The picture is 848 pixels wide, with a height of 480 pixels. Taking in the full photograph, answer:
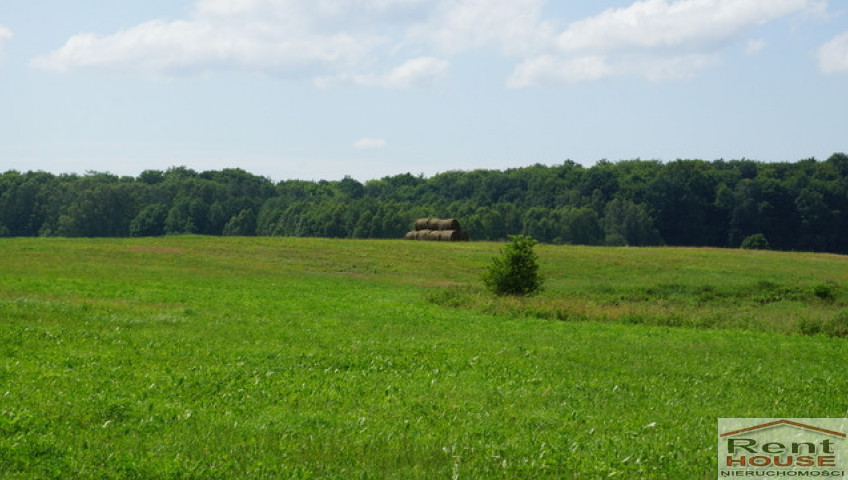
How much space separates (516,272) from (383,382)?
72.0 feet

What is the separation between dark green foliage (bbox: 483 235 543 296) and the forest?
10393cm

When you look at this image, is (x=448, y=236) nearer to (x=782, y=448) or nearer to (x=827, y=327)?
(x=827, y=327)

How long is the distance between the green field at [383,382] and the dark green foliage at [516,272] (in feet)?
5.37

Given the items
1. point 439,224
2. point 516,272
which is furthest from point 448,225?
point 516,272

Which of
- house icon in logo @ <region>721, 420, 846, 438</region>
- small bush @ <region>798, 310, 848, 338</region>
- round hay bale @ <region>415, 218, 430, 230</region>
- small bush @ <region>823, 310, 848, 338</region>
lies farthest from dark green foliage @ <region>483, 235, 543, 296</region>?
round hay bale @ <region>415, 218, 430, 230</region>

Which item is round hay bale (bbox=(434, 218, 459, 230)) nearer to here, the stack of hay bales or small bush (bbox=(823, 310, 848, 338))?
the stack of hay bales

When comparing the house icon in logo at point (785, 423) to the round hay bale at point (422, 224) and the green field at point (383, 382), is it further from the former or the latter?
the round hay bale at point (422, 224)

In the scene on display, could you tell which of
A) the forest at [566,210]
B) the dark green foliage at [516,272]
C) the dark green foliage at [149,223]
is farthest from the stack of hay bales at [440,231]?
the dark green foliage at [149,223]

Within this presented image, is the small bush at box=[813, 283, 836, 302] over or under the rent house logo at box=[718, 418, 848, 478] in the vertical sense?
under

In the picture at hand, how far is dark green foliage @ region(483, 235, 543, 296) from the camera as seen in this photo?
121 feet

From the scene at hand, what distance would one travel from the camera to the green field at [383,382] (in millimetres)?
10438

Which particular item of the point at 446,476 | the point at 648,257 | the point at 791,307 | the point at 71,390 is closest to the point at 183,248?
the point at 648,257

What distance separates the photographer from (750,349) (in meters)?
22.2

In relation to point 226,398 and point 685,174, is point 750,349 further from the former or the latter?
point 685,174
